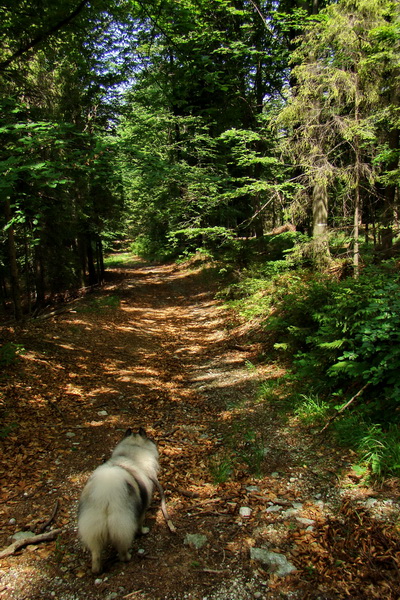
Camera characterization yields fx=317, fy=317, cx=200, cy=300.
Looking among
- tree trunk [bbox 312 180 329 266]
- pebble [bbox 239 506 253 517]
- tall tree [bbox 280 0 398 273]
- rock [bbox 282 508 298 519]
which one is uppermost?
tall tree [bbox 280 0 398 273]

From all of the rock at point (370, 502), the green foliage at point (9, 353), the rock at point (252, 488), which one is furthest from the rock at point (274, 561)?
the green foliage at point (9, 353)

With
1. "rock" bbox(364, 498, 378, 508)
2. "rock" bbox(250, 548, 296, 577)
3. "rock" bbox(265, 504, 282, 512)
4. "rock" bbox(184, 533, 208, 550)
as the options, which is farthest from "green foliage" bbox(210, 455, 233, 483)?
"rock" bbox(364, 498, 378, 508)

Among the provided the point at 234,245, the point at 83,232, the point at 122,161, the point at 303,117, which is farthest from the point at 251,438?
the point at 83,232

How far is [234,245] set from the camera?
504 inches

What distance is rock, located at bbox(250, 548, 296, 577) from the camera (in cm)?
258

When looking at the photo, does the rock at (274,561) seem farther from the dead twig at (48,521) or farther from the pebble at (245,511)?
the dead twig at (48,521)

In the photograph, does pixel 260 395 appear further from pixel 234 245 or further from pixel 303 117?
pixel 234 245

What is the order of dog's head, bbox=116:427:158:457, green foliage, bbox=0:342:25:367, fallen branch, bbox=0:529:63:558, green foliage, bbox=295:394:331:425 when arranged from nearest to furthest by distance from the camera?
fallen branch, bbox=0:529:63:558 < dog's head, bbox=116:427:158:457 < green foliage, bbox=295:394:331:425 < green foliage, bbox=0:342:25:367

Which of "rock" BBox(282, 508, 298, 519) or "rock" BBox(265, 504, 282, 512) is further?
"rock" BBox(265, 504, 282, 512)

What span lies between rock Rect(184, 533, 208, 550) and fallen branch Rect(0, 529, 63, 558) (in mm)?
1257

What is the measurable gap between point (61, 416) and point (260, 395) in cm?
352

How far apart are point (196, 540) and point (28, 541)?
156cm

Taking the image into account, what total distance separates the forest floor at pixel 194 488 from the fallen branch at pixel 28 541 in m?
0.03

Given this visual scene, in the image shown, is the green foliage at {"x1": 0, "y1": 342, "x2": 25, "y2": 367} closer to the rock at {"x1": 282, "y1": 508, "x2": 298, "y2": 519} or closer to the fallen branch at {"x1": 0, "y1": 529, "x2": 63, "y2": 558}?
the fallen branch at {"x1": 0, "y1": 529, "x2": 63, "y2": 558}
